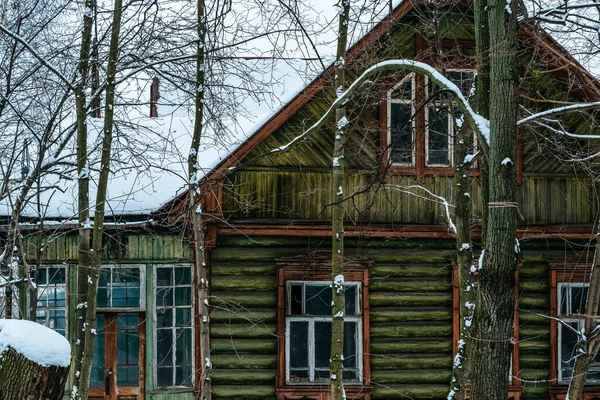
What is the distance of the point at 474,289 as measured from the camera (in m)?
10.2

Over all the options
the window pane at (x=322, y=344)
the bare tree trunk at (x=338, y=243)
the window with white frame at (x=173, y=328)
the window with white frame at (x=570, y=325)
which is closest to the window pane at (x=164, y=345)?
the window with white frame at (x=173, y=328)

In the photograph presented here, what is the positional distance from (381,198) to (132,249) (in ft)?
12.2

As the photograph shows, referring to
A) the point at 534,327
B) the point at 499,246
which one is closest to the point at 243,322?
the point at 534,327

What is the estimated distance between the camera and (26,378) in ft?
9.18

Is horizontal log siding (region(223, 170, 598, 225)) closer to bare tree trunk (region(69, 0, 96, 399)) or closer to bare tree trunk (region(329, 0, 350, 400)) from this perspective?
bare tree trunk (region(329, 0, 350, 400))

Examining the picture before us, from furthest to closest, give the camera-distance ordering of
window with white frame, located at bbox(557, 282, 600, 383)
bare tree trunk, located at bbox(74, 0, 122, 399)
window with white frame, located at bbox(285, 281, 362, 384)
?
window with white frame, located at bbox(557, 282, 600, 383) → window with white frame, located at bbox(285, 281, 362, 384) → bare tree trunk, located at bbox(74, 0, 122, 399)

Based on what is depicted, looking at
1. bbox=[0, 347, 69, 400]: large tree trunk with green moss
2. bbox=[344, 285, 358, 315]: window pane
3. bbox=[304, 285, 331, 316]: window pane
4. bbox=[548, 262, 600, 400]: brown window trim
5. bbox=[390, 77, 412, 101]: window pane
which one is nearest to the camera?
bbox=[0, 347, 69, 400]: large tree trunk with green moss

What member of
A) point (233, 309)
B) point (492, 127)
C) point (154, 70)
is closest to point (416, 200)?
point (233, 309)

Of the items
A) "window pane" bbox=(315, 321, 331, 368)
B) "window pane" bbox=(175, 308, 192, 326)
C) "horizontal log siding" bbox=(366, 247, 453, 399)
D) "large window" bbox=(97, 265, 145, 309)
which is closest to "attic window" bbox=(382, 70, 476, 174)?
"horizontal log siding" bbox=(366, 247, 453, 399)

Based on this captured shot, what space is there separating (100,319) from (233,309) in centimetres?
203

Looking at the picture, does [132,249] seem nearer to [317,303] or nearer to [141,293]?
[141,293]

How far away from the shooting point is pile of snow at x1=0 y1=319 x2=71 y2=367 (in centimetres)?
279

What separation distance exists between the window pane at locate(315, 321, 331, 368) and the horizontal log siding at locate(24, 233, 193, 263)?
2.16m

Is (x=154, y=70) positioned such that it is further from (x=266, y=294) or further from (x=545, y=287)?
(x=545, y=287)
